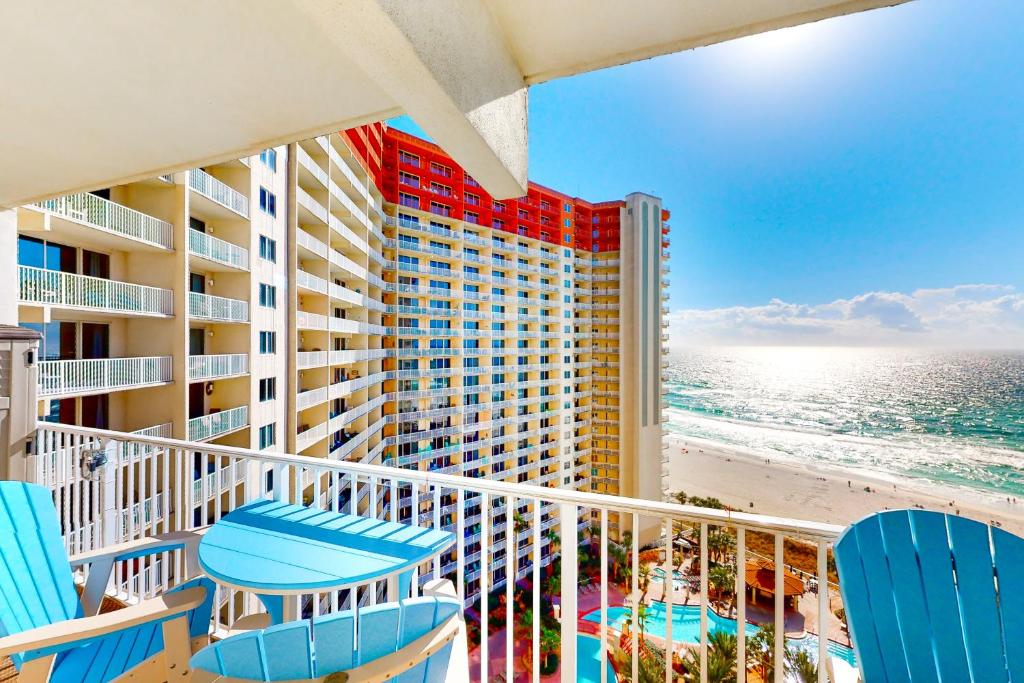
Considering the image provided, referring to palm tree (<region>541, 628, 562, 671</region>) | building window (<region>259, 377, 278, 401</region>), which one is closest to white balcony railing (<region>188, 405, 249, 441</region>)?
building window (<region>259, 377, 278, 401</region>)

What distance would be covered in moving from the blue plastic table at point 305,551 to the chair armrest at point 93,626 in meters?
0.11

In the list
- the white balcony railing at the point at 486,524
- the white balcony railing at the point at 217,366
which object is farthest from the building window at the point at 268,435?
the white balcony railing at the point at 486,524

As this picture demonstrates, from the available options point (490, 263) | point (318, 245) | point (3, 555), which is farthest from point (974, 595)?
point (490, 263)

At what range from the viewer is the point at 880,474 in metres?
22.8

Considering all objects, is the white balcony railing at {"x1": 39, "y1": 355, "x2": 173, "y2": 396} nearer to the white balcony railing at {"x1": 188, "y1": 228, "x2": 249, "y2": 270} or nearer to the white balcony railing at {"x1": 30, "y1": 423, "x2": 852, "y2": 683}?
the white balcony railing at {"x1": 188, "y1": 228, "x2": 249, "y2": 270}

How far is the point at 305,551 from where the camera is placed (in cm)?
139

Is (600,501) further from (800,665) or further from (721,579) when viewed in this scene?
(721,579)

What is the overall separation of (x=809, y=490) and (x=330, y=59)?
28566 mm

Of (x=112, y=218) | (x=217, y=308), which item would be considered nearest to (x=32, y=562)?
(x=112, y=218)

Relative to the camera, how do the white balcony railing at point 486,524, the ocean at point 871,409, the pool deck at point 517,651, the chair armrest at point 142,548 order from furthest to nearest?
the ocean at point 871,409 < the pool deck at point 517,651 < the chair armrest at point 142,548 < the white balcony railing at point 486,524

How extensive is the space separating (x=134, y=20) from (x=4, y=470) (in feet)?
→ 7.48

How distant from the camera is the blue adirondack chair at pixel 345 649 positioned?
0.75 metres

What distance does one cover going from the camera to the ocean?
22156 millimetres

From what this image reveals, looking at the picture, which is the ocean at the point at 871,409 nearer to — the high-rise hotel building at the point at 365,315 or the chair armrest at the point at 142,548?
the high-rise hotel building at the point at 365,315
